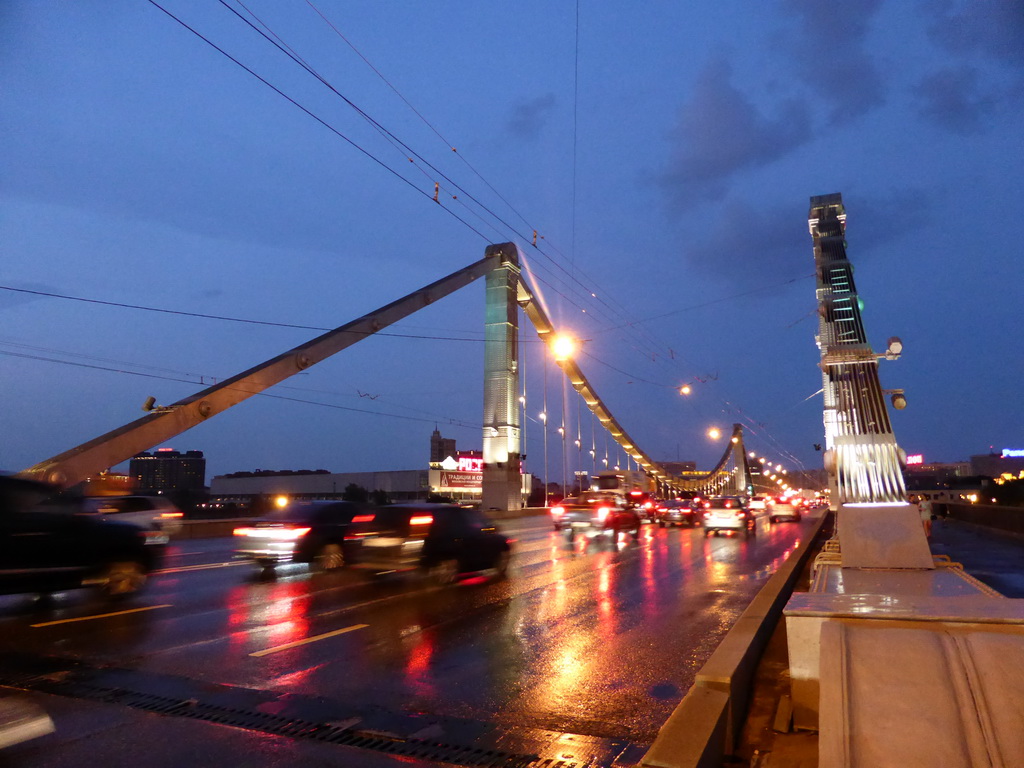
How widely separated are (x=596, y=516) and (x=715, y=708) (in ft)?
74.7

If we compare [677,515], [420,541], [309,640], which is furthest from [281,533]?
[677,515]

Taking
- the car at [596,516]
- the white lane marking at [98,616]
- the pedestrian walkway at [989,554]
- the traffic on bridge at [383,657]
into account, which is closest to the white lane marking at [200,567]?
the traffic on bridge at [383,657]

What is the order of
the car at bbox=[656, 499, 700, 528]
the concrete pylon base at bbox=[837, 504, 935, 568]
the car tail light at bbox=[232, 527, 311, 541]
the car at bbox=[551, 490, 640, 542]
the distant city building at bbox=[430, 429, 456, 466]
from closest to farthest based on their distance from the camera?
the concrete pylon base at bbox=[837, 504, 935, 568] → the car tail light at bbox=[232, 527, 311, 541] → the car at bbox=[551, 490, 640, 542] → the car at bbox=[656, 499, 700, 528] → the distant city building at bbox=[430, 429, 456, 466]

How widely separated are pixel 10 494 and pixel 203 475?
9792 cm

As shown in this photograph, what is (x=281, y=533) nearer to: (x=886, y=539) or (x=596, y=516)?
(x=886, y=539)

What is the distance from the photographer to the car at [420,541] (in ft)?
42.8

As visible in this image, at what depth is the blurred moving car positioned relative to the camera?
484 cm

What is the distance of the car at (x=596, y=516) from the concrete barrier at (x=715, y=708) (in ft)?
62.7

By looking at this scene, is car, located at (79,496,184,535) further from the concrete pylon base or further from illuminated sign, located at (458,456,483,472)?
illuminated sign, located at (458,456,483,472)

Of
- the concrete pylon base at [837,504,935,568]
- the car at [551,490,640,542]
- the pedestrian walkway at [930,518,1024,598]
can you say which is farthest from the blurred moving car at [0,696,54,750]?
the car at [551,490,640,542]

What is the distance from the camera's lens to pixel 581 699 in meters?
6.21

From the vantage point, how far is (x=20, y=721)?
17.4ft

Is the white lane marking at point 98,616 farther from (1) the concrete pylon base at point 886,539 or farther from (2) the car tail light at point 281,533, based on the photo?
(1) the concrete pylon base at point 886,539

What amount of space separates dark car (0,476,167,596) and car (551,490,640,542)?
55.2 ft
